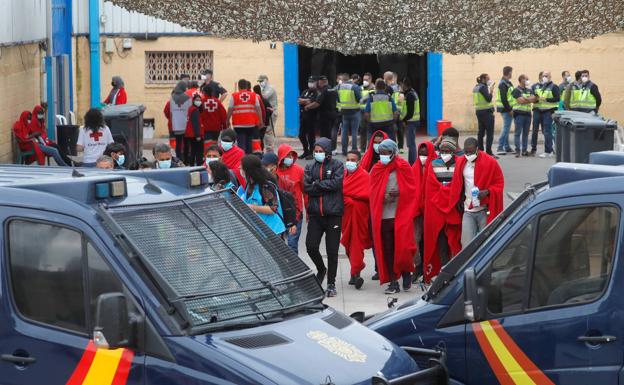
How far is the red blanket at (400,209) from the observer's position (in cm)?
1287

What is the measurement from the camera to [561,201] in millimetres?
7074

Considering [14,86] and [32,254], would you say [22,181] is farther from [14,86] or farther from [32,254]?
[14,86]

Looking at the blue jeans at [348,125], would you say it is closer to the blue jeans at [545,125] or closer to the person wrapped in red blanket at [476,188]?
the blue jeans at [545,125]

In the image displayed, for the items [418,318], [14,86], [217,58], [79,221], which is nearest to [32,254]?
[79,221]

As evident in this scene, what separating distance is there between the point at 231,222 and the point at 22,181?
1.13 metres

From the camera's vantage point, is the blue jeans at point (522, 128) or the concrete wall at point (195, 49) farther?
the concrete wall at point (195, 49)

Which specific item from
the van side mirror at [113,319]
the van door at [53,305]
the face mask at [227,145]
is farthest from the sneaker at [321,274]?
the van side mirror at [113,319]

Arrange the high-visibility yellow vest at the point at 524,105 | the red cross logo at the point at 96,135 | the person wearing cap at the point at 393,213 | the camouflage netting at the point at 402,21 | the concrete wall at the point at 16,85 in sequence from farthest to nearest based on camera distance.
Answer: the high-visibility yellow vest at the point at 524,105, the concrete wall at the point at 16,85, the camouflage netting at the point at 402,21, the red cross logo at the point at 96,135, the person wearing cap at the point at 393,213

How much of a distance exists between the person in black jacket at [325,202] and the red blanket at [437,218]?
0.89m

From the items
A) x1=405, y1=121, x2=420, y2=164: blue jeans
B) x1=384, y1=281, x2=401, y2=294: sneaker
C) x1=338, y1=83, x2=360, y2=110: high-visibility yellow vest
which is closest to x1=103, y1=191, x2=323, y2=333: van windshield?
x1=384, y1=281, x2=401, y2=294: sneaker

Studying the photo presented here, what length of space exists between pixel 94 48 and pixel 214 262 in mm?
21518

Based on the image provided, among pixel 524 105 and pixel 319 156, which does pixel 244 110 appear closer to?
pixel 524 105

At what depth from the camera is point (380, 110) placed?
22344 mm

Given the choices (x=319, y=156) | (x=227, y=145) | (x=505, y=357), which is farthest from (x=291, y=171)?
(x=505, y=357)
